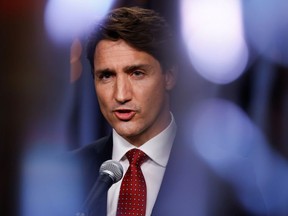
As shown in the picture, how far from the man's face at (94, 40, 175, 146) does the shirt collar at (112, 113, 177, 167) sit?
0.03m

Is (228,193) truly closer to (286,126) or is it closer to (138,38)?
(286,126)

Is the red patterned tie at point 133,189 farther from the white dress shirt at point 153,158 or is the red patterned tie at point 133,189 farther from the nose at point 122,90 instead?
the nose at point 122,90

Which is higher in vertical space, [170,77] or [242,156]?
[170,77]

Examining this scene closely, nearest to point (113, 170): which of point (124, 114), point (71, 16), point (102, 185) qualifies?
point (102, 185)

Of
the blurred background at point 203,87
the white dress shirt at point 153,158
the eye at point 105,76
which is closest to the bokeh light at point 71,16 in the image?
the blurred background at point 203,87

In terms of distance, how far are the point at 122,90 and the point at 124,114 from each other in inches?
2.1

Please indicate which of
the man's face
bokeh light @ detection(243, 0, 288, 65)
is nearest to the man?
the man's face

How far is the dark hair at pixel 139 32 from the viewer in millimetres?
1022

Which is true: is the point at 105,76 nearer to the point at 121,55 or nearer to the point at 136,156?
the point at 121,55

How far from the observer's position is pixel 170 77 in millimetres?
1062

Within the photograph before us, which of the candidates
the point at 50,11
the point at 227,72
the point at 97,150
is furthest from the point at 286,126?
the point at 50,11

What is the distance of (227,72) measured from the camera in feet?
3.50

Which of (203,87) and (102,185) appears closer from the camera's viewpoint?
(102,185)

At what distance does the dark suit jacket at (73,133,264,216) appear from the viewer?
1036mm
